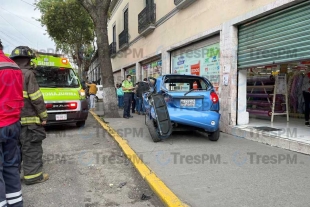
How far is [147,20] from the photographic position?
12484 mm

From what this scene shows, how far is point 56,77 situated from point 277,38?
6.13m

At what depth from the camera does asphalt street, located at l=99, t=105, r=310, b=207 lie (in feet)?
9.85

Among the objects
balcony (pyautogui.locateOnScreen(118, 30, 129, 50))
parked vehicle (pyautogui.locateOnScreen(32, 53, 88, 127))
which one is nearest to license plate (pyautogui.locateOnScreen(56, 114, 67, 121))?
parked vehicle (pyautogui.locateOnScreen(32, 53, 88, 127))

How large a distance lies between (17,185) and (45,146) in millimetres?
3352

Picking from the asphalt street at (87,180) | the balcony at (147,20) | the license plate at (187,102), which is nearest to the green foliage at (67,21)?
the balcony at (147,20)

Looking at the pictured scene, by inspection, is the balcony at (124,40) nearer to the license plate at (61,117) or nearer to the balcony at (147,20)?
the balcony at (147,20)

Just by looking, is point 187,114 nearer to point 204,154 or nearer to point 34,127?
point 204,154

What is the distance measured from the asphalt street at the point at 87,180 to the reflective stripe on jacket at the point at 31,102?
3.12ft

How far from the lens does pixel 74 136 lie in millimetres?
7023

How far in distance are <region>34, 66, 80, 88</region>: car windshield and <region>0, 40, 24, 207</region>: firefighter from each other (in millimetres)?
5136

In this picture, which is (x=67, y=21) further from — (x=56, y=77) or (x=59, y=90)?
(x=59, y=90)

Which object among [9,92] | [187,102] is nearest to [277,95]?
[187,102]

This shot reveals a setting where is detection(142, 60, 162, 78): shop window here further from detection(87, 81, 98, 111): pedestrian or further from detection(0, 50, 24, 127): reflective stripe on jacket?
detection(0, 50, 24, 127): reflective stripe on jacket

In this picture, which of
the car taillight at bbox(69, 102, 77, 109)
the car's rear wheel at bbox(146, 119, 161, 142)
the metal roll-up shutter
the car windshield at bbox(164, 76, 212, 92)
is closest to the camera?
the metal roll-up shutter
